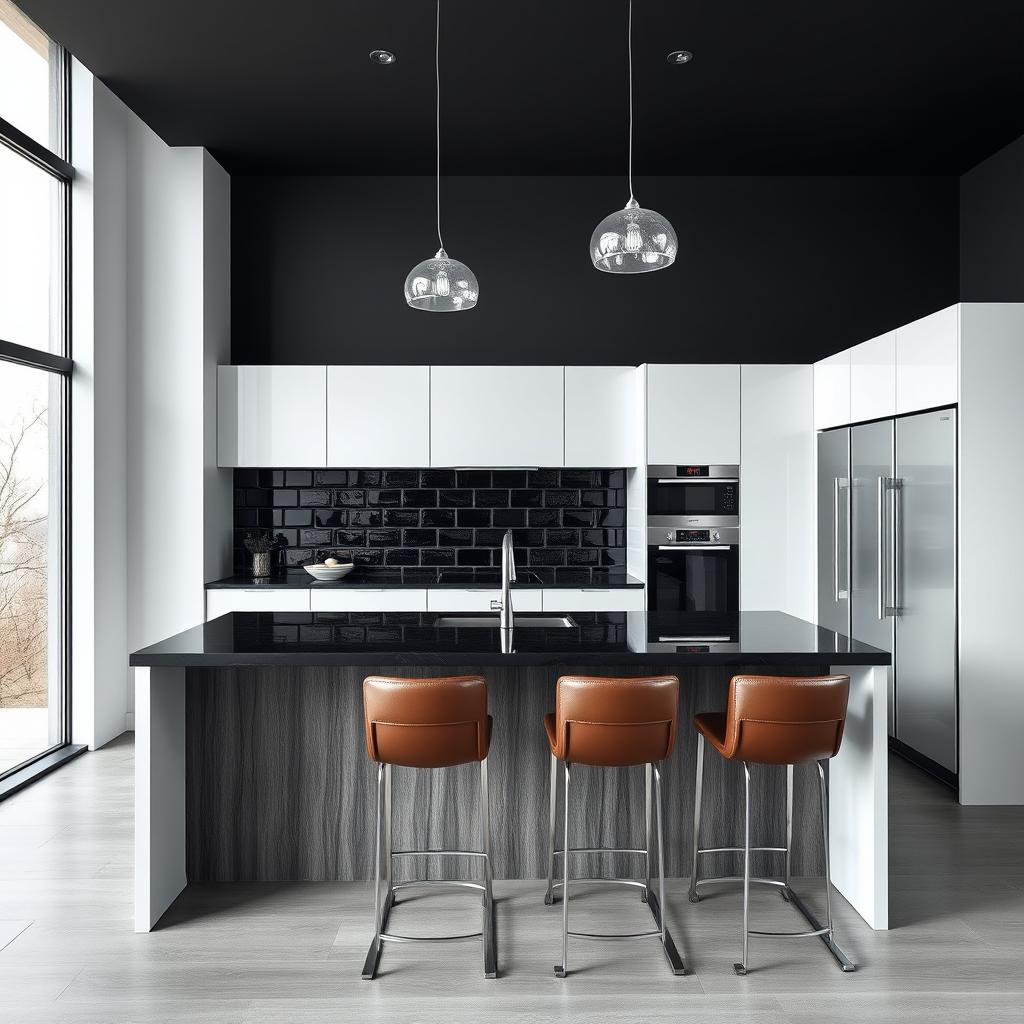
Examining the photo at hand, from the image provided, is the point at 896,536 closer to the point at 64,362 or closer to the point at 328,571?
the point at 328,571

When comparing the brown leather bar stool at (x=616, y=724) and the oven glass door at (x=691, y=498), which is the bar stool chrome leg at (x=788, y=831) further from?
the oven glass door at (x=691, y=498)

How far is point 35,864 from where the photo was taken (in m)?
3.45

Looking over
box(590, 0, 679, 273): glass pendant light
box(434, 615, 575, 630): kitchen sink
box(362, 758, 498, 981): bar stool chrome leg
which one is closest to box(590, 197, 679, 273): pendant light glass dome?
box(590, 0, 679, 273): glass pendant light

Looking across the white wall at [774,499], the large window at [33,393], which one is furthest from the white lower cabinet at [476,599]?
the large window at [33,393]

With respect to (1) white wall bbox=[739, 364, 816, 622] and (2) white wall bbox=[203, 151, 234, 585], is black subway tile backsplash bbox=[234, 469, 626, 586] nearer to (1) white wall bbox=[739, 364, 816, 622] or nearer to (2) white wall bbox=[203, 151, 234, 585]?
(2) white wall bbox=[203, 151, 234, 585]

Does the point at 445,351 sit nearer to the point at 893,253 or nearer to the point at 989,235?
the point at 893,253

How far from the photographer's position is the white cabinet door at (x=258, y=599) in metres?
5.23

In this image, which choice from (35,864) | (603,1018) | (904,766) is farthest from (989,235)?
(35,864)

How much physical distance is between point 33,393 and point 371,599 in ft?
6.93

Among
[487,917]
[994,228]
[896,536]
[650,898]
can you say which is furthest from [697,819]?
[994,228]

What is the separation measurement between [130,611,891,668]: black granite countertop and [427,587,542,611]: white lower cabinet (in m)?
1.58

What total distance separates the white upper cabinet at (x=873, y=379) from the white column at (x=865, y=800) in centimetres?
187

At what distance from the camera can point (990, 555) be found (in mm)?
4000

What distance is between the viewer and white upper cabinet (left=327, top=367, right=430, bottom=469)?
216 inches
